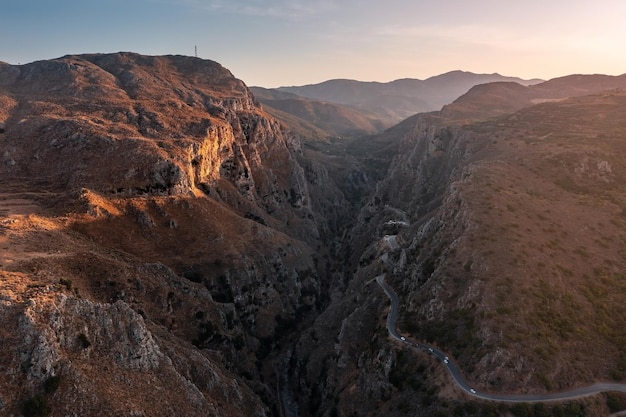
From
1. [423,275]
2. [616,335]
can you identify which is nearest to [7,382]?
[423,275]

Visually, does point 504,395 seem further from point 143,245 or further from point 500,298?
point 143,245

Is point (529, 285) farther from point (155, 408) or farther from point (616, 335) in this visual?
point (155, 408)

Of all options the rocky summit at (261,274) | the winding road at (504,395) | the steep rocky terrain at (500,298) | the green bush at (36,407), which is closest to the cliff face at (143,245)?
the green bush at (36,407)

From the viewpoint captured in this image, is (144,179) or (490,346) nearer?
(490,346)

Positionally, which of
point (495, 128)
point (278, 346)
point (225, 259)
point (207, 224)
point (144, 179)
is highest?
point (495, 128)

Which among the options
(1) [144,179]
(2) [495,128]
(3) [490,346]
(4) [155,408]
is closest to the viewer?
(4) [155,408]

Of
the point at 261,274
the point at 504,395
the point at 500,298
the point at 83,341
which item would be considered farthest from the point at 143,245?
the point at 504,395

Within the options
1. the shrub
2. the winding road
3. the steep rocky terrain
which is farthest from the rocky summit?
the winding road
